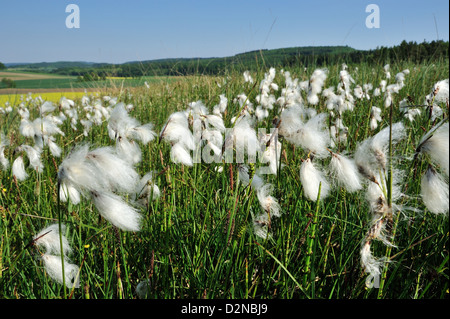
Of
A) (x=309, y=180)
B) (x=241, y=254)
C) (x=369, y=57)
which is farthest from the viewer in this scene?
(x=369, y=57)

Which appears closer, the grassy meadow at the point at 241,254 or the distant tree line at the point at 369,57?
the grassy meadow at the point at 241,254

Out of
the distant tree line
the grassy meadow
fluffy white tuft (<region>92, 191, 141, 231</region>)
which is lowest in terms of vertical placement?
the grassy meadow

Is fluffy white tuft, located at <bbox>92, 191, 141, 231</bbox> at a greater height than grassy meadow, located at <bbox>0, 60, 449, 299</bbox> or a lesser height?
greater

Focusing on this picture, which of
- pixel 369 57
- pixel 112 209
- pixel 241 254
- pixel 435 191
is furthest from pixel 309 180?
pixel 369 57

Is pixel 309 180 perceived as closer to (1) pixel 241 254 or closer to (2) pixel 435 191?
(2) pixel 435 191

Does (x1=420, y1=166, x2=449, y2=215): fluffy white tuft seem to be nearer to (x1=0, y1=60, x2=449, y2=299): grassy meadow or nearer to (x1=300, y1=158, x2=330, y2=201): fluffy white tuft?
(x1=0, y1=60, x2=449, y2=299): grassy meadow

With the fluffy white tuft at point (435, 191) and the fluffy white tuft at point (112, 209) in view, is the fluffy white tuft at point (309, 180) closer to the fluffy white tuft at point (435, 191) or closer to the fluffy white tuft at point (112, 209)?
the fluffy white tuft at point (435, 191)

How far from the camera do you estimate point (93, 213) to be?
6.94ft

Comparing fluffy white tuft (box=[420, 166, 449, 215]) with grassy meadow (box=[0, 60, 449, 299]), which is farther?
grassy meadow (box=[0, 60, 449, 299])

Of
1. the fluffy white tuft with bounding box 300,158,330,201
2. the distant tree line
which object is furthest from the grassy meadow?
the distant tree line

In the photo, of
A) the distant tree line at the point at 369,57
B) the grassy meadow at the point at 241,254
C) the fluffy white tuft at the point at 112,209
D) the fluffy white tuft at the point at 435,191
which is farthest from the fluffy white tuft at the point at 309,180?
the distant tree line at the point at 369,57

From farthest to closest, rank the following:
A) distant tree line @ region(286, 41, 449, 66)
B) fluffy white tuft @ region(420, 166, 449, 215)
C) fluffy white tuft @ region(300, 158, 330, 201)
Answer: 1. distant tree line @ region(286, 41, 449, 66)
2. fluffy white tuft @ region(300, 158, 330, 201)
3. fluffy white tuft @ region(420, 166, 449, 215)
